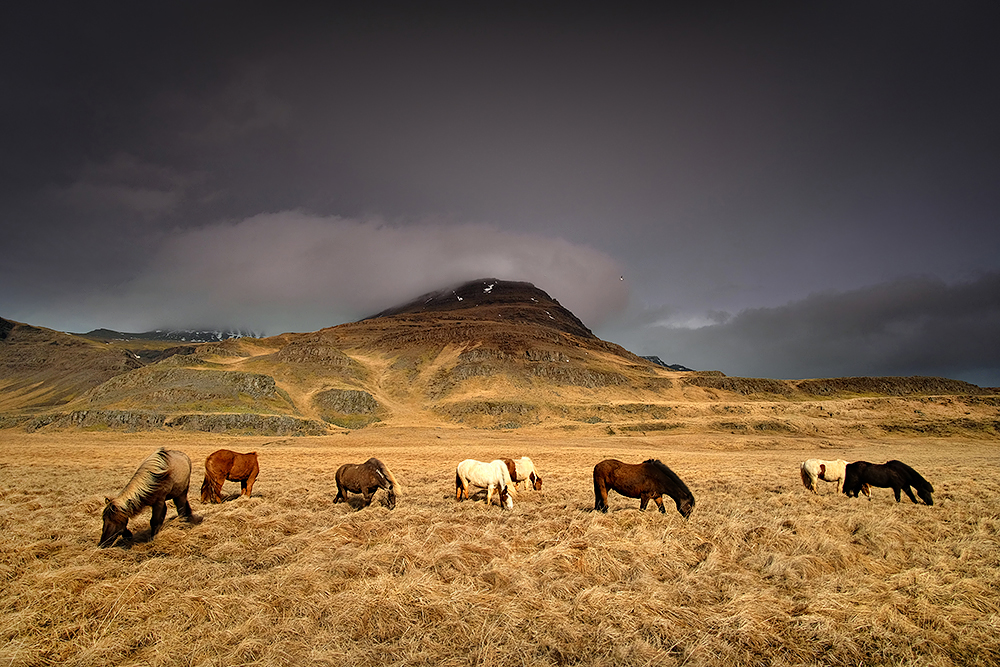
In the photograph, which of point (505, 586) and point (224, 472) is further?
point (224, 472)

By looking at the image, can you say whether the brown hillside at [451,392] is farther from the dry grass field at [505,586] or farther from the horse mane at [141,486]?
the horse mane at [141,486]

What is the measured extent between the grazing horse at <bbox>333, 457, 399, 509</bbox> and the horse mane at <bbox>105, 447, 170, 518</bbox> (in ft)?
16.0

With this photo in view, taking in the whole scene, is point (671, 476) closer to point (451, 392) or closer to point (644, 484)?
point (644, 484)

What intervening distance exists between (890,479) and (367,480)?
1801cm

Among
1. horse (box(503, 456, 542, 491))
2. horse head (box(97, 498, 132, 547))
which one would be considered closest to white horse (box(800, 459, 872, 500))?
horse (box(503, 456, 542, 491))

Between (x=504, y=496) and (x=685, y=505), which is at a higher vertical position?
(x=685, y=505)

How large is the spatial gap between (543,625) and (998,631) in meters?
6.09

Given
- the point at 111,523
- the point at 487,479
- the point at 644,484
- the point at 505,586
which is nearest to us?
the point at 505,586

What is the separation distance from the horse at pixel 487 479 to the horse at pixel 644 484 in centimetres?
292

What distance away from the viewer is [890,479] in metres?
14.3

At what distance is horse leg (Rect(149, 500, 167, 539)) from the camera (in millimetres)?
9211

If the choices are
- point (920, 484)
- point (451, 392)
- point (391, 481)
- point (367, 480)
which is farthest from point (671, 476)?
point (451, 392)

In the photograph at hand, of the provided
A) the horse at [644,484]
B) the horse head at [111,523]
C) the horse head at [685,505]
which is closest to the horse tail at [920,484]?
the horse head at [685,505]

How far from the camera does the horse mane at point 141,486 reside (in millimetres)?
8875
